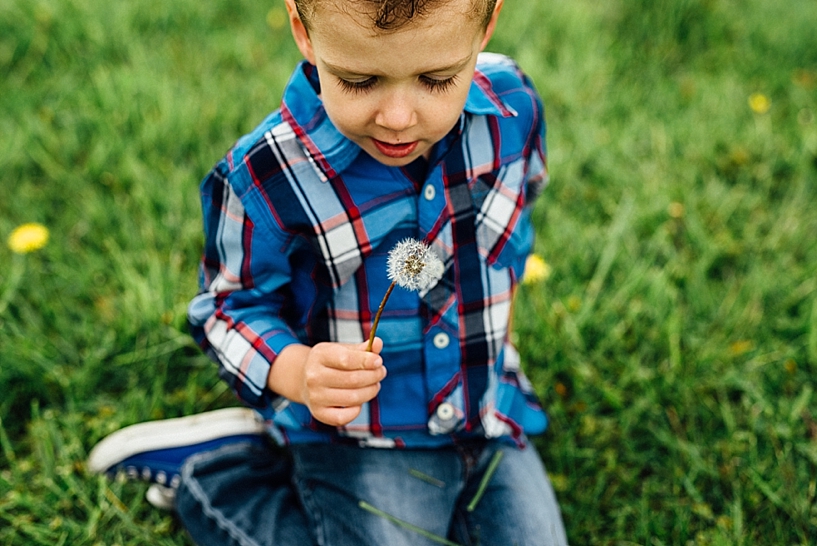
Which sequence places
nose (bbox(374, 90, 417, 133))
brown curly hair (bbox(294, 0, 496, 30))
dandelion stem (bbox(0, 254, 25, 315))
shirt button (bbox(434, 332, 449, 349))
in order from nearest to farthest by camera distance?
brown curly hair (bbox(294, 0, 496, 30)) < nose (bbox(374, 90, 417, 133)) < shirt button (bbox(434, 332, 449, 349)) < dandelion stem (bbox(0, 254, 25, 315))

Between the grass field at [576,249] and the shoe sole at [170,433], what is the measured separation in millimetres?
50

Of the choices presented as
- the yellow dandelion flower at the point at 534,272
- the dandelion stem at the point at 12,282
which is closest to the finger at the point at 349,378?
the yellow dandelion flower at the point at 534,272

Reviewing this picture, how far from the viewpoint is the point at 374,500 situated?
50.2 inches

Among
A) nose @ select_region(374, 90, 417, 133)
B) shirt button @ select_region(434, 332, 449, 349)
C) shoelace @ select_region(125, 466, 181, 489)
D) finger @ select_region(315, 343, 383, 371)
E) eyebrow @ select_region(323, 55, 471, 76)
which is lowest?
shoelace @ select_region(125, 466, 181, 489)

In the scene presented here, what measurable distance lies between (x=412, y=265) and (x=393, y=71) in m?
0.24

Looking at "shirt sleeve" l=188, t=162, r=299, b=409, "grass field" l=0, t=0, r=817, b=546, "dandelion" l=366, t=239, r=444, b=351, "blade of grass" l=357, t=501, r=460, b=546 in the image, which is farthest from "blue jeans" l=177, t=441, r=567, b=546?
"dandelion" l=366, t=239, r=444, b=351

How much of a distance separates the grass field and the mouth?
31.3 inches

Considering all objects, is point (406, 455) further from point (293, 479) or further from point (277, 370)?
point (277, 370)

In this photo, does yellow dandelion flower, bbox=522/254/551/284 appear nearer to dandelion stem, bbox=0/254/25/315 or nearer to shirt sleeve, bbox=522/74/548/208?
shirt sleeve, bbox=522/74/548/208

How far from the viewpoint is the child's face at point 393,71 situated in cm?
83

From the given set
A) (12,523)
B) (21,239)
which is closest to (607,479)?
(12,523)

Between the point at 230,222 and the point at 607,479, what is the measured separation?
94 centimetres

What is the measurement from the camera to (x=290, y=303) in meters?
1.23

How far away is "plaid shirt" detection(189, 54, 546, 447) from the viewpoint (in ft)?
3.51
